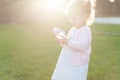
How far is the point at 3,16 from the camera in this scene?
17969 mm

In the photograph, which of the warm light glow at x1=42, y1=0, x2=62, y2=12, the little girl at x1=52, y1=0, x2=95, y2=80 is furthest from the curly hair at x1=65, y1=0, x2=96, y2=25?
the warm light glow at x1=42, y1=0, x2=62, y2=12

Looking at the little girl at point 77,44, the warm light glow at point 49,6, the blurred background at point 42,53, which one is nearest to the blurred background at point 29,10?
the warm light glow at point 49,6

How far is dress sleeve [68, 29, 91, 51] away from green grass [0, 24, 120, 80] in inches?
103

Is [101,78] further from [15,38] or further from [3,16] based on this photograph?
[3,16]

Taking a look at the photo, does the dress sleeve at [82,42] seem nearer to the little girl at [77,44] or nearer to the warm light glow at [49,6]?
the little girl at [77,44]

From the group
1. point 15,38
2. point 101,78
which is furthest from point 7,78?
point 15,38

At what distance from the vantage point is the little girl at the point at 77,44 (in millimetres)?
3982

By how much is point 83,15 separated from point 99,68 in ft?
11.3

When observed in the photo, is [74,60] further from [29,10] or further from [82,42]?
[29,10]

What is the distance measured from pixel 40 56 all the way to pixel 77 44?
177 inches

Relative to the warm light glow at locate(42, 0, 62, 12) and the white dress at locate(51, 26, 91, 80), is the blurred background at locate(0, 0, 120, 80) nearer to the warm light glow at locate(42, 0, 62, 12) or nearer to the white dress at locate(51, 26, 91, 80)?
the warm light glow at locate(42, 0, 62, 12)

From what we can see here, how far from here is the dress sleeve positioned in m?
3.94

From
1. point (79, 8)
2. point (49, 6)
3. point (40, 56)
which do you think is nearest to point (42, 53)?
point (40, 56)

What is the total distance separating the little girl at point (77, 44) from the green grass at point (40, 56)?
2.45 m
